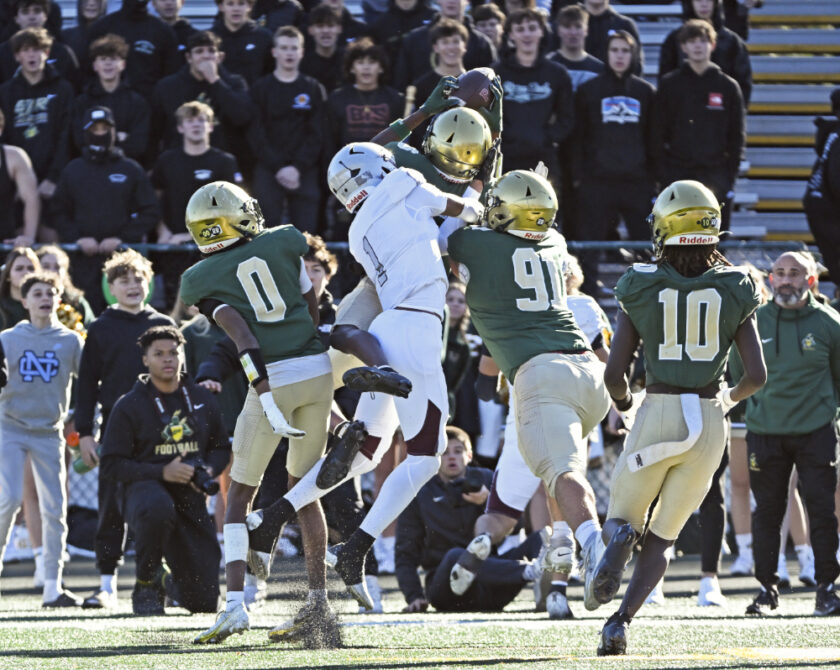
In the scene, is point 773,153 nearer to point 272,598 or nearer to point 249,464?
point 272,598

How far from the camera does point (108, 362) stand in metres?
8.96

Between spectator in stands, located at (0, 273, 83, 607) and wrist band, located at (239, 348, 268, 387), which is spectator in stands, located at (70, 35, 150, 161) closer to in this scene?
spectator in stands, located at (0, 273, 83, 607)

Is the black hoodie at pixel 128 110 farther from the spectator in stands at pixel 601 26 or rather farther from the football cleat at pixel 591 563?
the football cleat at pixel 591 563

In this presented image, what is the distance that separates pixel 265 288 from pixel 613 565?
1905mm

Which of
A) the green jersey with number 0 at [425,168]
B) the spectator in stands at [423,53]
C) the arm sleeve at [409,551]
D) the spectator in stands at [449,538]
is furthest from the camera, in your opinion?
the spectator in stands at [423,53]

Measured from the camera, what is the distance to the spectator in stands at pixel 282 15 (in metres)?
12.4

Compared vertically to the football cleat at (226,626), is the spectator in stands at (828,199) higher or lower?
higher

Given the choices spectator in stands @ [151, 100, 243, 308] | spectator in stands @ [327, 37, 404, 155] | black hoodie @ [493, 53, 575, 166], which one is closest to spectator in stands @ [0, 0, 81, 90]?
spectator in stands @ [151, 100, 243, 308]

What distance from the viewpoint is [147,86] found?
1199 centimetres

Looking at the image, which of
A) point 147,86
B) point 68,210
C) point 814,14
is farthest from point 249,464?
point 814,14

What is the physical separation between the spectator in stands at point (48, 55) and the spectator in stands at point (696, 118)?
4.40 meters

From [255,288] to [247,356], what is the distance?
30 cm

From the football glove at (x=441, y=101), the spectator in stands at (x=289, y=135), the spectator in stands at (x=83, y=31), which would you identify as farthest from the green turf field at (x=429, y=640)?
the spectator in stands at (x=83, y=31)

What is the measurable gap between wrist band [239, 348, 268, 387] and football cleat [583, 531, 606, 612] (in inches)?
59.9
